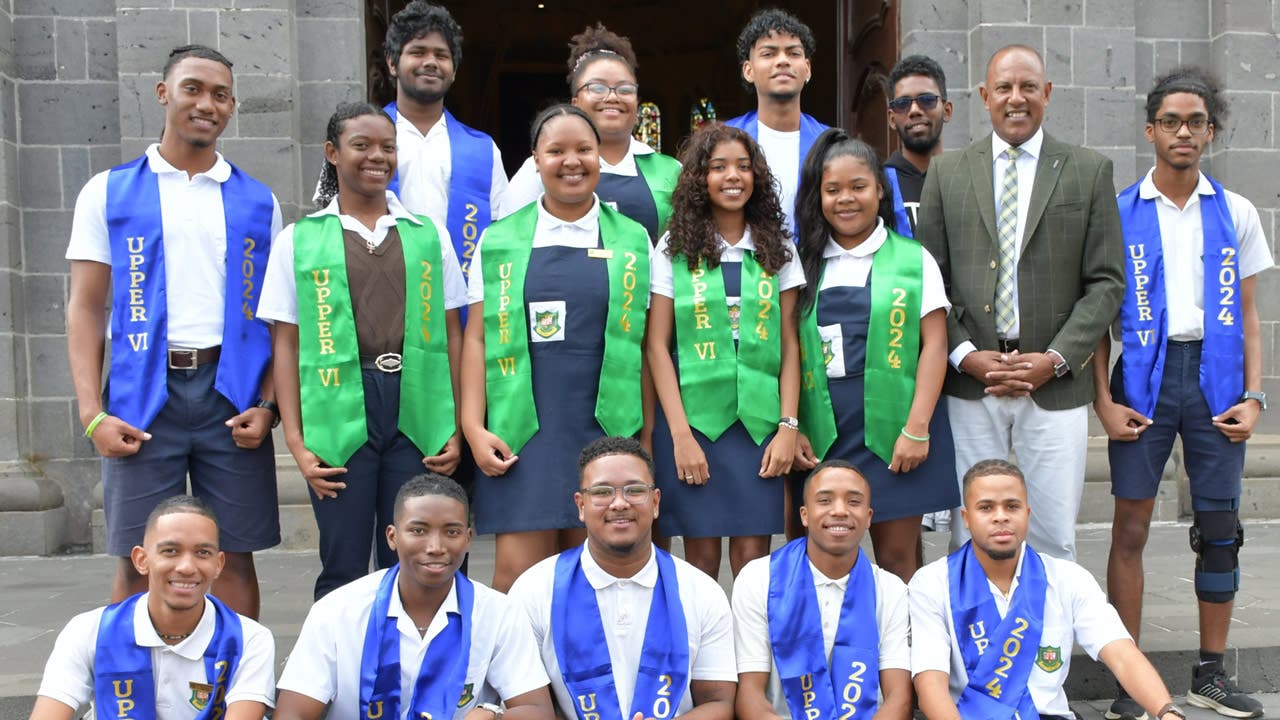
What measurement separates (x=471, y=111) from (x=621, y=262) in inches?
441

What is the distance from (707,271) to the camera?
12.6 feet

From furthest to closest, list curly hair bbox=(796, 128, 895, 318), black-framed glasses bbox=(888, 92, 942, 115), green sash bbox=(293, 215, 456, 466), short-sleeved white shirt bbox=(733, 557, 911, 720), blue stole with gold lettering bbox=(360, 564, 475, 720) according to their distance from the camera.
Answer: black-framed glasses bbox=(888, 92, 942, 115), curly hair bbox=(796, 128, 895, 318), green sash bbox=(293, 215, 456, 466), short-sleeved white shirt bbox=(733, 557, 911, 720), blue stole with gold lettering bbox=(360, 564, 475, 720)

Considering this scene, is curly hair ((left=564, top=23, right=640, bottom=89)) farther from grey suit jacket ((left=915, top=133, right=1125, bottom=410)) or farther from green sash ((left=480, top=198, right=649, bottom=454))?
grey suit jacket ((left=915, top=133, right=1125, bottom=410))

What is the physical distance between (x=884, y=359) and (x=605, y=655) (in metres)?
1.29

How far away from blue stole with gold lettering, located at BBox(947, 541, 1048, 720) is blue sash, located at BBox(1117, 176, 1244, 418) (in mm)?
970

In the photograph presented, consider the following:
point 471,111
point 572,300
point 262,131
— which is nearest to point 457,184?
point 572,300

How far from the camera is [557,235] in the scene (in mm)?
3809

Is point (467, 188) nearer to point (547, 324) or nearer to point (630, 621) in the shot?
point (547, 324)

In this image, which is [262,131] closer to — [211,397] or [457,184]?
[457,184]

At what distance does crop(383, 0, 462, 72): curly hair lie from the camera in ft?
14.2

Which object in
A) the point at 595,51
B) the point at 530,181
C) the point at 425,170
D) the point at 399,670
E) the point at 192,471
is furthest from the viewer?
the point at 595,51

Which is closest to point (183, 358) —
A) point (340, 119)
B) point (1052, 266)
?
point (340, 119)

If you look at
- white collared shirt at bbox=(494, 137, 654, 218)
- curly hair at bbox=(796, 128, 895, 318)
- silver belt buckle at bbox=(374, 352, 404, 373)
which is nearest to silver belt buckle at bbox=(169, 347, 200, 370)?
silver belt buckle at bbox=(374, 352, 404, 373)

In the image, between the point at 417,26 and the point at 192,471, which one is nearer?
the point at 192,471
